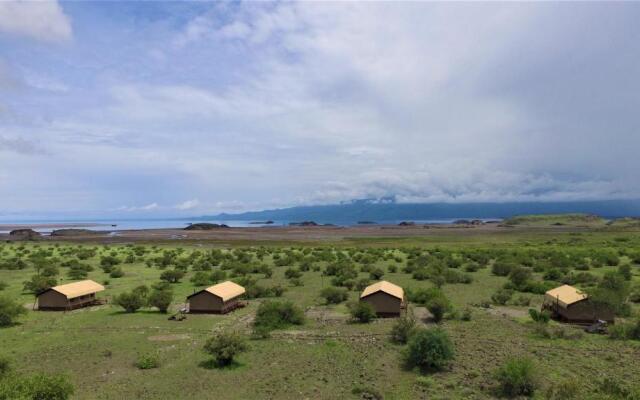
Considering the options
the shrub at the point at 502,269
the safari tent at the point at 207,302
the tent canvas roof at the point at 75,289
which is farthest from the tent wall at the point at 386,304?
the shrub at the point at 502,269

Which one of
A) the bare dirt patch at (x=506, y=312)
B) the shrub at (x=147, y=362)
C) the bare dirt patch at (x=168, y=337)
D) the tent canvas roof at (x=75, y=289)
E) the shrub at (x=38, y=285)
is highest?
the tent canvas roof at (x=75, y=289)

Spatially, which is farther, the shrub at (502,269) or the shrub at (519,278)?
the shrub at (502,269)

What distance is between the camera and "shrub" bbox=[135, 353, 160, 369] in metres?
19.1

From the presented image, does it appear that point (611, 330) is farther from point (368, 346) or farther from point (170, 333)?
point (170, 333)

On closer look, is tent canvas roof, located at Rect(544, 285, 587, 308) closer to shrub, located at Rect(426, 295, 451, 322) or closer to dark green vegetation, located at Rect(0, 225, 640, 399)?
dark green vegetation, located at Rect(0, 225, 640, 399)

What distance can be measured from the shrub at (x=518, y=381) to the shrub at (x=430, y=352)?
9.48 ft

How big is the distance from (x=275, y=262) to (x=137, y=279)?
65.3ft

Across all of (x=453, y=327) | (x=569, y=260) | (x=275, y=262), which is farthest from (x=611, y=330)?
A: (x=275, y=262)

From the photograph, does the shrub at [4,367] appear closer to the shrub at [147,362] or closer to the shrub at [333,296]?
the shrub at [147,362]

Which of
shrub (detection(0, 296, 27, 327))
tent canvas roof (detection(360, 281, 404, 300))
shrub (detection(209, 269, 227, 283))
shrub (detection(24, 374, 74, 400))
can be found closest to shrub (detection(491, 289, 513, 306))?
tent canvas roof (detection(360, 281, 404, 300))

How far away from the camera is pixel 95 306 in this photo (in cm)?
3256

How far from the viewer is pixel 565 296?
27031mm

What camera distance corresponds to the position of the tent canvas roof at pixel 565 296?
2612 centimetres

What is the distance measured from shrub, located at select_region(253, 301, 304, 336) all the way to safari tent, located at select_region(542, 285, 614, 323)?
56.3 ft
